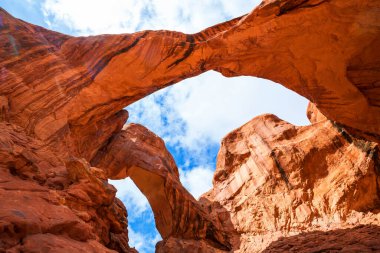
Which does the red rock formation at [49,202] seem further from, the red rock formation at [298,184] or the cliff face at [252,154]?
the red rock formation at [298,184]

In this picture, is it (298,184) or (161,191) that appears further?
(161,191)

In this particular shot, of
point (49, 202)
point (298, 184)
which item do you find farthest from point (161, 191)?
point (49, 202)

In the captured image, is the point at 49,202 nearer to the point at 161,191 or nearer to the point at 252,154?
the point at 161,191

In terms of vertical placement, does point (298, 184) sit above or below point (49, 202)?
above

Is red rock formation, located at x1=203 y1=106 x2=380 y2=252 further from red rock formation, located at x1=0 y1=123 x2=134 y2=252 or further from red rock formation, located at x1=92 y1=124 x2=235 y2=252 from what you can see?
red rock formation, located at x1=0 y1=123 x2=134 y2=252

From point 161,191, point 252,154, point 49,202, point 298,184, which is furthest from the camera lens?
point 252,154

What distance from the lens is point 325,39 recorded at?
15430mm

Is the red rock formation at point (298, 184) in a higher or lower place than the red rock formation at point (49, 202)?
higher

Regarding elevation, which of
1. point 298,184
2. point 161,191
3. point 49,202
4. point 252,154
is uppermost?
point 252,154

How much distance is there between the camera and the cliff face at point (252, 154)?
10438 millimetres

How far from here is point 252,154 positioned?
80.0 feet

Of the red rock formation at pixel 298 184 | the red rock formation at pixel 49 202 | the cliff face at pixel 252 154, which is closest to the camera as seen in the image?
the red rock formation at pixel 49 202

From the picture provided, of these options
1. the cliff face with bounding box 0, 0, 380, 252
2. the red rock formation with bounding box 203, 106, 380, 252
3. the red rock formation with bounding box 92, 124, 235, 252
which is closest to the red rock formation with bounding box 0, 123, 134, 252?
the cliff face with bounding box 0, 0, 380, 252

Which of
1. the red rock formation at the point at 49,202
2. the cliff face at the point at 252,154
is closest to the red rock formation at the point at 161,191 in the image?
the cliff face at the point at 252,154
